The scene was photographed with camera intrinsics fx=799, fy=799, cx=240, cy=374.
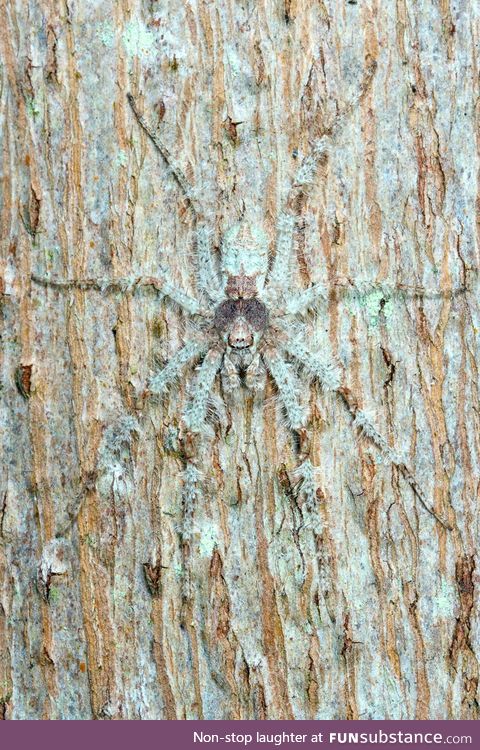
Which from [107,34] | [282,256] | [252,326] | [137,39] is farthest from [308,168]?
[107,34]

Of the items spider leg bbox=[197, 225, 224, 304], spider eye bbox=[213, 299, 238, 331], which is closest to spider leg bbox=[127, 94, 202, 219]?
spider leg bbox=[197, 225, 224, 304]

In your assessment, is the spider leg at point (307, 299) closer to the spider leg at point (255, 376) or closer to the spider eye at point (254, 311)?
the spider eye at point (254, 311)

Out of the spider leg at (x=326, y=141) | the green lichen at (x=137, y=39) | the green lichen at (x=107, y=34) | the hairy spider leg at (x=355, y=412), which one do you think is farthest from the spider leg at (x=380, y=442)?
Answer: the green lichen at (x=107, y=34)

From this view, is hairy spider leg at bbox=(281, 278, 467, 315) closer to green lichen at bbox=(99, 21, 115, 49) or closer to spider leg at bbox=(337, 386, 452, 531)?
spider leg at bbox=(337, 386, 452, 531)

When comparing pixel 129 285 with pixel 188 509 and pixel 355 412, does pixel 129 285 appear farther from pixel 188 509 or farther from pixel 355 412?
pixel 355 412

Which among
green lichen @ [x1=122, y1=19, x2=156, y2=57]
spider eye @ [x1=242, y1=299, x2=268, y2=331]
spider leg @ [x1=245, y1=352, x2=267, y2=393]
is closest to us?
green lichen @ [x1=122, y1=19, x2=156, y2=57]

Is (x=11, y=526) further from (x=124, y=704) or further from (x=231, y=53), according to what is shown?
(x=231, y=53)
